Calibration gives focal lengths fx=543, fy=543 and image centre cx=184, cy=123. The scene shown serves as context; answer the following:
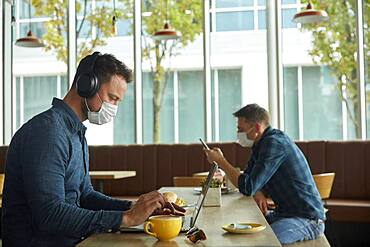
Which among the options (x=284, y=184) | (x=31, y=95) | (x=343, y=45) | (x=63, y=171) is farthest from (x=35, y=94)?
(x=63, y=171)

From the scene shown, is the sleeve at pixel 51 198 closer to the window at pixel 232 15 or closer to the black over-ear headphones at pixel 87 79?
the black over-ear headphones at pixel 87 79

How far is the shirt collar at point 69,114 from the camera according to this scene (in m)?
1.93

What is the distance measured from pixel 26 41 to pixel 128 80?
5.50 metres

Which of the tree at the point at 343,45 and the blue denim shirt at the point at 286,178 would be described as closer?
the blue denim shirt at the point at 286,178

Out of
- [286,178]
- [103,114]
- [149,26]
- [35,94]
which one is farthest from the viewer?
[35,94]

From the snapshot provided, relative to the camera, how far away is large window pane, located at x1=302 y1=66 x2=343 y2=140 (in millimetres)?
6973

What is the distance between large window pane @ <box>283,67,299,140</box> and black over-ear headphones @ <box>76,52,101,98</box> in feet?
17.8

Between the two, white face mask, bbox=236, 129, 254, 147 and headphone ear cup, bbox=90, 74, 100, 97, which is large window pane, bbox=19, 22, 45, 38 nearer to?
white face mask, bbox=236, 129, 254, 147

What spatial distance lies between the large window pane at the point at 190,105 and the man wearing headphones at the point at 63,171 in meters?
5.40

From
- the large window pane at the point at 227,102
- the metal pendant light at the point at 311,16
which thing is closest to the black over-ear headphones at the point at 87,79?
the metal pendant light at the point at 311,16

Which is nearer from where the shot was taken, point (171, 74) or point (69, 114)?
point (69, 114)

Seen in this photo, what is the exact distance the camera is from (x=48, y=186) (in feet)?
5.48

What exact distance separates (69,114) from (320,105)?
560cm

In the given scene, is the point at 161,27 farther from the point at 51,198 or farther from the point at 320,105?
the point at 51,198
